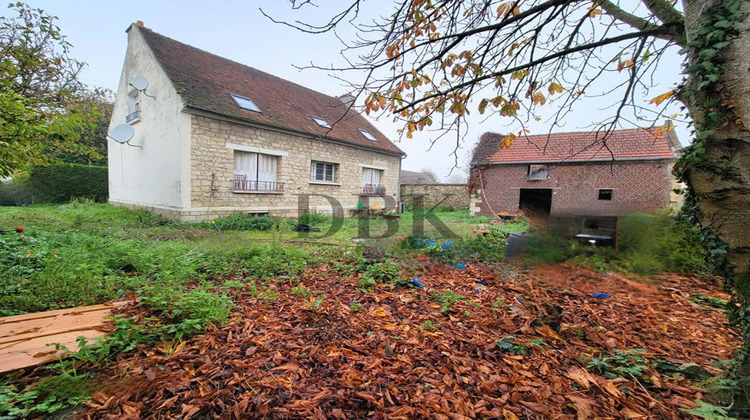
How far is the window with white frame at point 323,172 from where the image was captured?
1171 cm

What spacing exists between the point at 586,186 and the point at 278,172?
9.34 metres

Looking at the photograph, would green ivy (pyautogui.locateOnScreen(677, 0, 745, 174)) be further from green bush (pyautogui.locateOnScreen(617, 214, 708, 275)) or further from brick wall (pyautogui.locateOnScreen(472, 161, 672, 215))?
brick wall (pyautogui.locateOnScreen(472, 161, 672, 215))


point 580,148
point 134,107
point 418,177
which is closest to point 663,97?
point 580,148

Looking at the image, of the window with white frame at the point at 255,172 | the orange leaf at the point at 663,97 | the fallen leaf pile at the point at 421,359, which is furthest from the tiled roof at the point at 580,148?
the window with white frame at the point at 255,172

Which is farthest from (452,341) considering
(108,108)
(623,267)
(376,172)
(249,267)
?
(108,108)

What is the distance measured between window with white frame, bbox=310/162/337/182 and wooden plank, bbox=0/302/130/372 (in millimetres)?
9597

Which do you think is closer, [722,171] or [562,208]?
[722,171]

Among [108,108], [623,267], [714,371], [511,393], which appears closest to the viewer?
[511,393]

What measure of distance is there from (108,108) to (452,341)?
19.4m

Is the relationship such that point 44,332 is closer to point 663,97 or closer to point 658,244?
point 663,97

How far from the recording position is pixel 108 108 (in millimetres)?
14156

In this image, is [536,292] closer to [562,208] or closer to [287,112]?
[562,208]

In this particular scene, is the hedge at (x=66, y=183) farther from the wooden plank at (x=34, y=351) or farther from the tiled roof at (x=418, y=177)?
the tiled roof at (x=418, y=177)

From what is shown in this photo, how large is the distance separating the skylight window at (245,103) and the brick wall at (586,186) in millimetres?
9774
